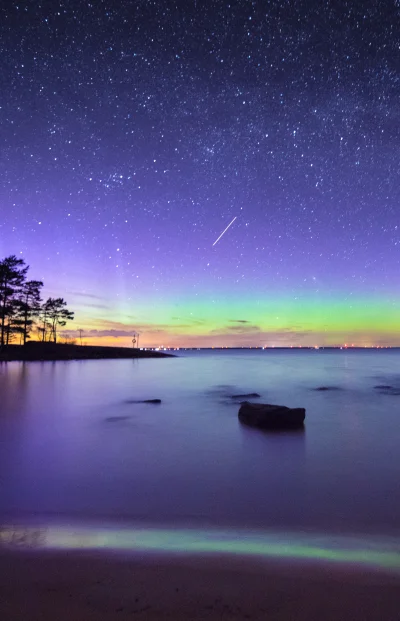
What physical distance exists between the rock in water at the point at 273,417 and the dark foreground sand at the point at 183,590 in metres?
7.83

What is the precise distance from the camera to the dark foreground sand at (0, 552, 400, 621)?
272cm

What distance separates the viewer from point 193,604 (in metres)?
2.85

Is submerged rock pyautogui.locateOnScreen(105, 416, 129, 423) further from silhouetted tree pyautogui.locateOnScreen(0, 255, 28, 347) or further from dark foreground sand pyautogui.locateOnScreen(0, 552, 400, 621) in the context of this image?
silhouetted tree pyautogui.locateOnScreen(0, 255, 28, 347)

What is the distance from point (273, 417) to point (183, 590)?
883 centimetres

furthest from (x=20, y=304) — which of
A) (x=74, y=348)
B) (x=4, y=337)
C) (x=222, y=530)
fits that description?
(x=222, y=530)

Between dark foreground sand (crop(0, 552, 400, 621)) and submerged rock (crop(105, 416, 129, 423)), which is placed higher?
dark foreground sand (crop(0, 552, 400, 621))

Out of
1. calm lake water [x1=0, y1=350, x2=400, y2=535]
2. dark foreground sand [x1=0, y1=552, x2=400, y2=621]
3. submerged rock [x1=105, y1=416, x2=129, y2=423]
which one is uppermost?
dark foreground sand [x1=0, y1=552, x2=400, y2=621]

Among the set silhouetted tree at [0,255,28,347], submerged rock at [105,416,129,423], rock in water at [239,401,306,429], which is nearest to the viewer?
rock in water at [239,401,306,429]

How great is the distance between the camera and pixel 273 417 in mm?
11500

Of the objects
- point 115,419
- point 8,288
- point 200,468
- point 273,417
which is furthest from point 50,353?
point 200,468

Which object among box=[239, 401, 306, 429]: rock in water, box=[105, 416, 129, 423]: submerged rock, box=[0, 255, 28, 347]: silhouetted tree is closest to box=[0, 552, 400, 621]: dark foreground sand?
box=[239, 401, 306, 429]: rock in water

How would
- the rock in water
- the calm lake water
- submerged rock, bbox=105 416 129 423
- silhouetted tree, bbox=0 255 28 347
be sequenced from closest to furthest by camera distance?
the calm lake water → the rock in water → submerged rock, bbox=105 416 129 423 → silhouetted tree, bbox=0 255 28 347

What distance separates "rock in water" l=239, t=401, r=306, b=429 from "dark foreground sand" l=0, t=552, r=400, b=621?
7.83 m

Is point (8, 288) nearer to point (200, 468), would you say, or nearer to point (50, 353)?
point (50, 353)
